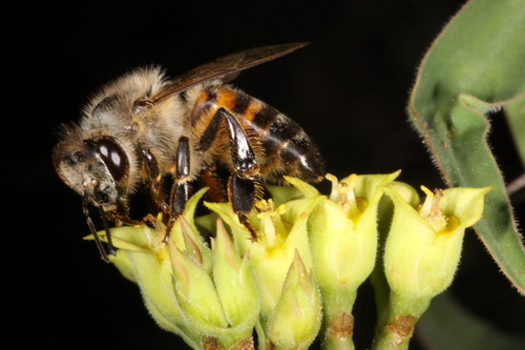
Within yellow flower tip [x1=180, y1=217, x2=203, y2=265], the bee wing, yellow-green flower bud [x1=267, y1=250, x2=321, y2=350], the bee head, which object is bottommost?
yellow-green flower bud [x1=267, y1=250, x2=321, y2=350]

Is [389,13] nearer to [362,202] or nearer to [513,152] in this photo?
[513,152]

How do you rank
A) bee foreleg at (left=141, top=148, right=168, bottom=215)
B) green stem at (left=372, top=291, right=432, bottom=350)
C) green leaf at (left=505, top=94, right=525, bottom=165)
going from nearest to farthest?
1. green stem at (left=372, top=291, right=432, bottom=350)
2. bee foreleg at (left=141, top=148, right=168, bottom=215)
3. green leaf at (left=505, top=94, right=525, bottom=165)

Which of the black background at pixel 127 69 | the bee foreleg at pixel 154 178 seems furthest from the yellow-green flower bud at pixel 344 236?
the black background at pixel 127 69

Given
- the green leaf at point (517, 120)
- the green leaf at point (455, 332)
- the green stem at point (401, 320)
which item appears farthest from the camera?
the green leaf at point (455, 332)

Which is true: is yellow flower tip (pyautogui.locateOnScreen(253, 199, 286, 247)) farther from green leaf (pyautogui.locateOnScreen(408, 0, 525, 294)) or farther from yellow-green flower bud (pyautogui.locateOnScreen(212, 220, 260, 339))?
green leaf (pyautogui.locateOnScreen(408, 0, 525, 294))

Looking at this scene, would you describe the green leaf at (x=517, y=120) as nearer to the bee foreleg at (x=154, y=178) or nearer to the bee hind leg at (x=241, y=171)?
the bee hind leg at (x=241, y=171)

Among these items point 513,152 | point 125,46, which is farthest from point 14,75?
point 513,152

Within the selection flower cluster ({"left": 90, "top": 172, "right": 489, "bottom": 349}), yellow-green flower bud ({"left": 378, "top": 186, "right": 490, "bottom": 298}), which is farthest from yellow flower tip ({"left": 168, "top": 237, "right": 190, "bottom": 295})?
yellow-green flower bud ({"left": 378, "top": 186, "right": 490, "bottom": 298})
